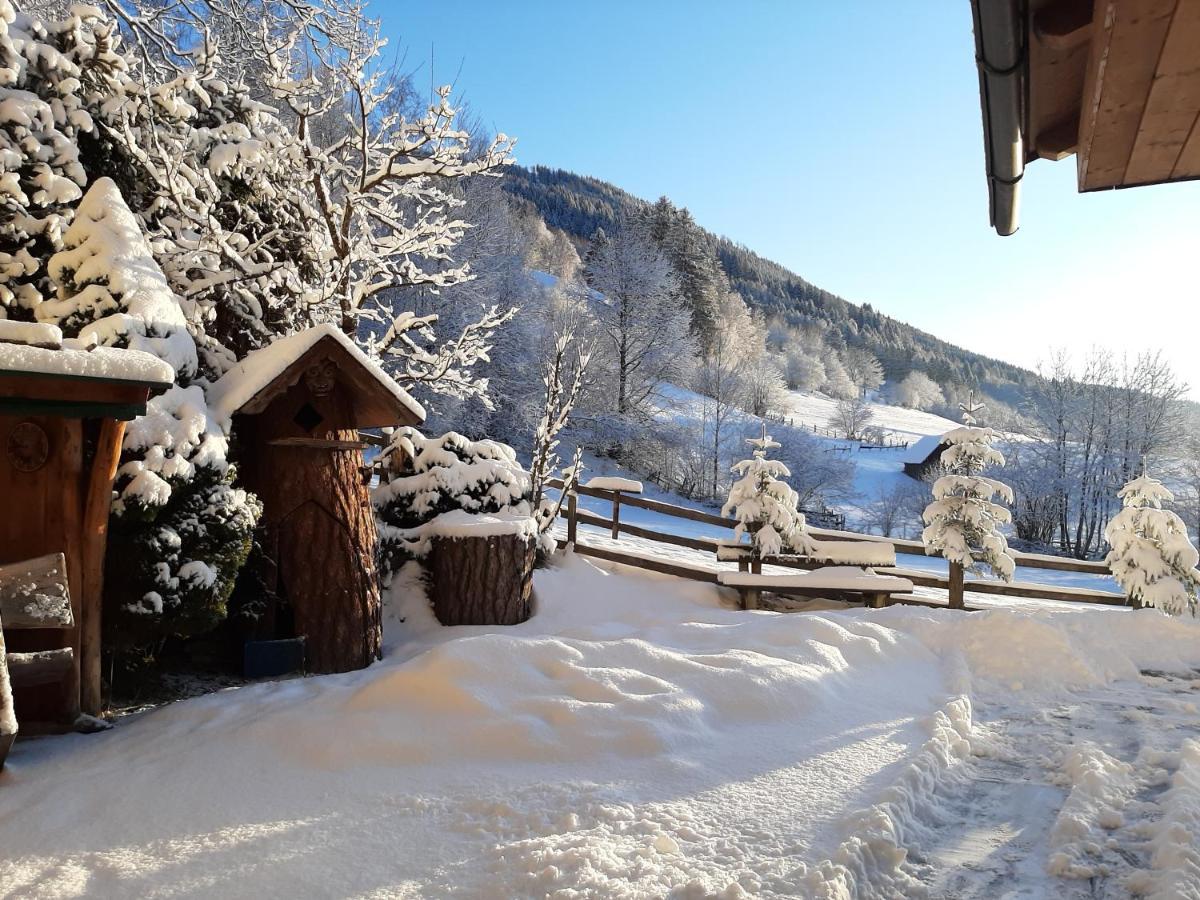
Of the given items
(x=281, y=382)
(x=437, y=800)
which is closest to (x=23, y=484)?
(x=281, y=382)

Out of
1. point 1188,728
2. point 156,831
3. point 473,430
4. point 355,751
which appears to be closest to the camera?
point 156,831

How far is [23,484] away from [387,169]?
409cm

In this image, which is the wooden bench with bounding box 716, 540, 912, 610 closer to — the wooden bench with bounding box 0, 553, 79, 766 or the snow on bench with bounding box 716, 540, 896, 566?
the snow on bench with bounding box 716, 540, 896, 566

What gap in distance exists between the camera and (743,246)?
95250 millimetres

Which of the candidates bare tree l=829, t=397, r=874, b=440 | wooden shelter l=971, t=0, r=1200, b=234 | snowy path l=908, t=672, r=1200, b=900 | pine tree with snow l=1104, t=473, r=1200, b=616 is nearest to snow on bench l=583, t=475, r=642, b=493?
pine tree with snow l=1104, t=473, r=1200, b=616

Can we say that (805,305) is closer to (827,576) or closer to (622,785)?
(827,576)

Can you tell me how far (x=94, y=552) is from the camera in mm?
3795

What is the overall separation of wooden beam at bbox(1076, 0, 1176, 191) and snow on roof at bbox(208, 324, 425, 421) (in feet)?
14.4

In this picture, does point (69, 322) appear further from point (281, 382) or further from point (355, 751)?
point (355, 751)

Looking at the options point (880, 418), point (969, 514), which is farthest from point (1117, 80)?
point (880, 418)

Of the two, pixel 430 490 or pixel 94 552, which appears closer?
pixel 94 552

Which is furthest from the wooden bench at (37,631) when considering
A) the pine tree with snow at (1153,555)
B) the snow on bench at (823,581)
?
the pine tree with snow at (1153,555)

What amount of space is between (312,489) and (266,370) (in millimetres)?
914

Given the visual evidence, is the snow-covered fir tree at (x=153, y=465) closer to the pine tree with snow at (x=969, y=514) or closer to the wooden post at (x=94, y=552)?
the wooden post at (x=94, y=552)
